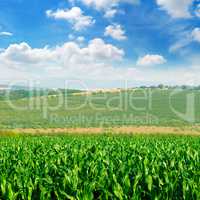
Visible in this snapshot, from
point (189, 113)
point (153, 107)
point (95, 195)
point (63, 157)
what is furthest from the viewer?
point (153, 107)

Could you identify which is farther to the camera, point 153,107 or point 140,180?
point 153,107

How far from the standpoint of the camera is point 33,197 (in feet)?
21.9

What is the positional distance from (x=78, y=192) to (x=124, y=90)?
7081 inches

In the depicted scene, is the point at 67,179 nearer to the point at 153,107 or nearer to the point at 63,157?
the point at 63,157

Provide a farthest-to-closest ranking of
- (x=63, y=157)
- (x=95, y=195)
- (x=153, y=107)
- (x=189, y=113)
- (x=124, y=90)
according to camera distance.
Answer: (x=124, y=90) < (x=153, y=107) < (x=189, y=113) < (x=63, y=157) < (x=95, y=195)

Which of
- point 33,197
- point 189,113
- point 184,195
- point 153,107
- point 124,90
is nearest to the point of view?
point 184,195

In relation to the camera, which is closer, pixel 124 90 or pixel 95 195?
pixel 95 195

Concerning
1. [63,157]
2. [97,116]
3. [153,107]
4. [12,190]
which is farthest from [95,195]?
[153,107]

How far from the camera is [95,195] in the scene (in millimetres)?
7133

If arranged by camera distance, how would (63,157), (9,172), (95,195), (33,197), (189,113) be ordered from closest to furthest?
(33,197)
(95,195)
(9,172)
(63,157)
(189,113)

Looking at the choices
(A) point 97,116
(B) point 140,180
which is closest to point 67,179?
(B) point 140,180

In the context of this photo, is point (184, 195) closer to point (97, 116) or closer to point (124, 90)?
point (97, 116)

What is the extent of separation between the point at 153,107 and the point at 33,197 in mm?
113137

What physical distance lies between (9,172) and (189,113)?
330 feet
